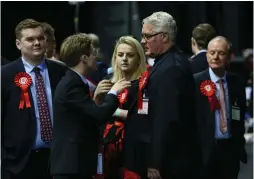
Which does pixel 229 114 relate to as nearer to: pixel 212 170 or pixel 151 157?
pixel 212 170

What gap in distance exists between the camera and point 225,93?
25.7ft

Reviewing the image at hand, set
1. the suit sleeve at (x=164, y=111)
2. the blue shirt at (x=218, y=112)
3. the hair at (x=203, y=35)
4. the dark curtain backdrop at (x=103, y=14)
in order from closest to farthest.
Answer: the suit sleeve at (x=164, y=111)
the blue shirt at (x=218, y=112)
the hair at (x=203, y=35)
the dark curtain backdrop at (x=103, y=14)

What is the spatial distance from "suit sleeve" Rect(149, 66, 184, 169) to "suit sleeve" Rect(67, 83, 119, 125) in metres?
0.52

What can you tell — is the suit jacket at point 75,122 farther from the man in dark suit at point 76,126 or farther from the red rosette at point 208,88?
the red rosette at point 208,88

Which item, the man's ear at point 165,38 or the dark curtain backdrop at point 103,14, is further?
the dark curtain backdrop at point 103,14

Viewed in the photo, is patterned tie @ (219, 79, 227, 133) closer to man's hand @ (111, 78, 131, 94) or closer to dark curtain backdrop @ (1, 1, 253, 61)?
man's hand @ (111, 78, 131, 94)

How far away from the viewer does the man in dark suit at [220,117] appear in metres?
7.54

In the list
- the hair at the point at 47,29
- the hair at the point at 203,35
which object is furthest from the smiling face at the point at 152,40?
the hair at the point at 203,35

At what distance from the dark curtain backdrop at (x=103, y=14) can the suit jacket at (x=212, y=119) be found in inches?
357

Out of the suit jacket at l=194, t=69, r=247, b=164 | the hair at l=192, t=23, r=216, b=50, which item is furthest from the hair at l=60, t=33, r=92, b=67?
the hair at l=192, t=23, r=216, b=50

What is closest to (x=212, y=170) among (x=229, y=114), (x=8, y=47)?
(x=229, y=114)

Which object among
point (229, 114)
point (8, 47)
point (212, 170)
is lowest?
point (212, 170)

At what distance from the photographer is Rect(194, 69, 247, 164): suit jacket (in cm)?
752

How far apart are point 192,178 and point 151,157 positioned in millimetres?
368
